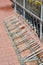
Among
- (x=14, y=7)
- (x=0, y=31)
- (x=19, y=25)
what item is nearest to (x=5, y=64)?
(x=19, y=25)

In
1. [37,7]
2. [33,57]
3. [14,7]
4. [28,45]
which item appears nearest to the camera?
[33,57]

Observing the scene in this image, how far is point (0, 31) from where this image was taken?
792 centimetres

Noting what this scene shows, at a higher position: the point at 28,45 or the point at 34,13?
the point at 28,45

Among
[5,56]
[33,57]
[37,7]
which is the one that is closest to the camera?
[33,57]

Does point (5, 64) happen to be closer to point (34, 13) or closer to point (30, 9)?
point (34, 13)

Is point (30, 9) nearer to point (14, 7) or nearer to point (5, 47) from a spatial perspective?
point (5, 47)

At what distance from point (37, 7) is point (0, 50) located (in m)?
1.82


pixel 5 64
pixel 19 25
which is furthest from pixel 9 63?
pixel 19 25

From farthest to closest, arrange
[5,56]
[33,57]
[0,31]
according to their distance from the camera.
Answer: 1. [0,31]
2. [5,56]
3. [33,57]

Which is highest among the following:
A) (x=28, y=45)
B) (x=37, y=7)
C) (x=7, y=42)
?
(x=28, y=45)

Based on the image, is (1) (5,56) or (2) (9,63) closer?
(2) (9,63)

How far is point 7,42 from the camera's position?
679cm

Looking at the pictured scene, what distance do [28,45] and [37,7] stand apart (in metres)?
3.59

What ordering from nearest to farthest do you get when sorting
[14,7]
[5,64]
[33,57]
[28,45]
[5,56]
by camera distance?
[33,57], [28,45], [5,64], [5,56], [14,7]
